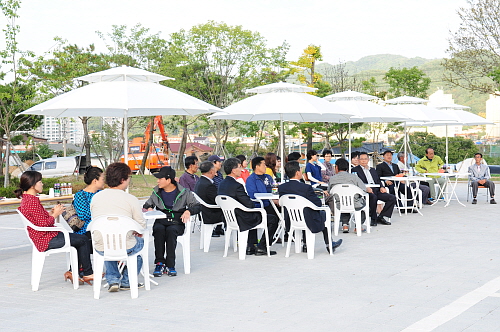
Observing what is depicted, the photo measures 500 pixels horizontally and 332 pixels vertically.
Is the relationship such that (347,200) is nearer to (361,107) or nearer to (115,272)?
(361,107)

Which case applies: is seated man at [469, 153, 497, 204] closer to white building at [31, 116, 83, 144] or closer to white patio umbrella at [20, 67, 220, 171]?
white patio umbrella at [20, 67, 220, 171]

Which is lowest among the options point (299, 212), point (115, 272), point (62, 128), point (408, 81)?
point (115, 272)

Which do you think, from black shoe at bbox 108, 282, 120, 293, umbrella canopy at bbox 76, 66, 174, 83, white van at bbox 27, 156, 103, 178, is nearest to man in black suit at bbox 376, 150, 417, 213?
umbrella canopy at bbox 76, 66, 174, 83

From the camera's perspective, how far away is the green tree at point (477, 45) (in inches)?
1040

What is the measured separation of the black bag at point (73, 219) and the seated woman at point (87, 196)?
0.11 feet

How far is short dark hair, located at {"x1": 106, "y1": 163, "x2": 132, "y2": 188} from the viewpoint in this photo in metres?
6.09

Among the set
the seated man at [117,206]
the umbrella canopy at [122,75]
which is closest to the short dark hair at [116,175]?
the seated man at [117,206]

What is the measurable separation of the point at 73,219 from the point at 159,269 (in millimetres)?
1126

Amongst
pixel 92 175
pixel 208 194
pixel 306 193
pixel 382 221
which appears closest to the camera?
pixel 92 175

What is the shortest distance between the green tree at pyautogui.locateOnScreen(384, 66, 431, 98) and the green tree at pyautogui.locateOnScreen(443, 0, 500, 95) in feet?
11.7

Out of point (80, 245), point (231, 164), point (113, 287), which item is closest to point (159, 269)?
point (113, 287)

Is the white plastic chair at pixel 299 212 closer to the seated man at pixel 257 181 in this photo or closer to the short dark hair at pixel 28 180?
the seated man at pixel 257 181

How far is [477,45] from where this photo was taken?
27.1 m

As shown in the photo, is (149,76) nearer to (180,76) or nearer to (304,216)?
(304,216)
